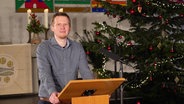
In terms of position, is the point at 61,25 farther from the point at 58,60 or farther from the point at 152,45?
the point at 152,45

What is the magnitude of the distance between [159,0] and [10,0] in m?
2.62

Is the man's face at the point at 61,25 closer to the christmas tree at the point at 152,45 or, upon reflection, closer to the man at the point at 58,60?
the man at the point at 58,60

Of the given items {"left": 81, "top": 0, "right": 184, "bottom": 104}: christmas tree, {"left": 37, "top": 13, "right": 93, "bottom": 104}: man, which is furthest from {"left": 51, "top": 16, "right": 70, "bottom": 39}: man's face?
{"left": 81, "top": 0, "right": 184, "bottom": 104}: christmas tree

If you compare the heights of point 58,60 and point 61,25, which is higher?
point 61,25

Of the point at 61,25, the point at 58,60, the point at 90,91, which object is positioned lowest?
the point at 90,91

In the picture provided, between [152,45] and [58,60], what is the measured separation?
2194 millimetres

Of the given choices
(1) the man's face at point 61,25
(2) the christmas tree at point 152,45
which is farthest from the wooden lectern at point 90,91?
(2) the christmas tree at point 152,45

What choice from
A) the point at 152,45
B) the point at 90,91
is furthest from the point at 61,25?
the point at 152,45

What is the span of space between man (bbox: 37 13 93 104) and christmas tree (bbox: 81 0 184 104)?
182 cm

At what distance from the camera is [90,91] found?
1990 mm

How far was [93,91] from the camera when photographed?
1.99 meters

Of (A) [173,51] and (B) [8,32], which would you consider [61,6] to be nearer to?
(B) [8,32]

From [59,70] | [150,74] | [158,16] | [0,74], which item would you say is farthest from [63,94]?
[0,74]

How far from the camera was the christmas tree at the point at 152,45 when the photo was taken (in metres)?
4.22
